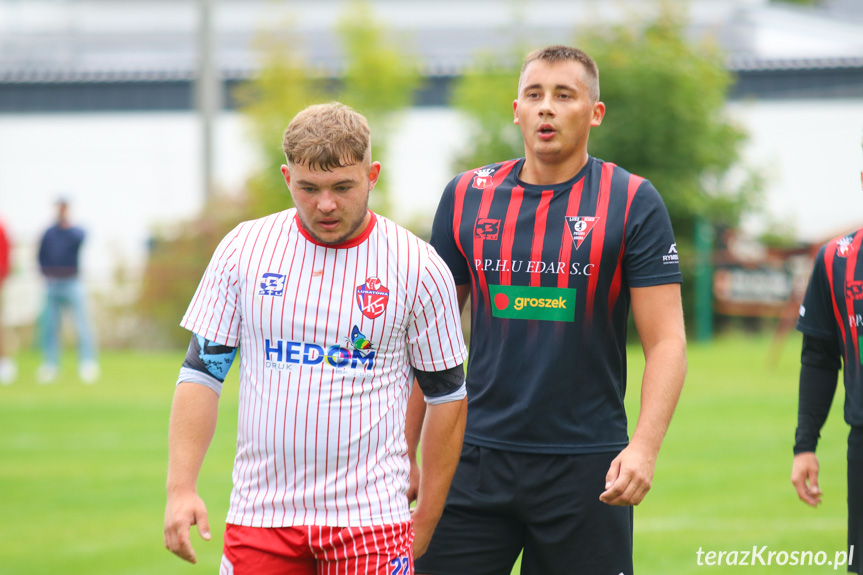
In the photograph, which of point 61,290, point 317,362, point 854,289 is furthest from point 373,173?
point 61,290

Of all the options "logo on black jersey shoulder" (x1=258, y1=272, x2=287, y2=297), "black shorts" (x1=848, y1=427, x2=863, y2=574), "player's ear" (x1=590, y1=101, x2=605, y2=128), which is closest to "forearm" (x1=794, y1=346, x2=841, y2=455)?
"black shorts" (x1=848, y1=427, x2=863, y2=574)

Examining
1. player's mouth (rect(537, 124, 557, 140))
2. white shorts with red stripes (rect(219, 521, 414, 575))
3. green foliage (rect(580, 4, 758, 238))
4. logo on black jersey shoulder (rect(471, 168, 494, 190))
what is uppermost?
green foliage (rect(580, 4, 758, 238))

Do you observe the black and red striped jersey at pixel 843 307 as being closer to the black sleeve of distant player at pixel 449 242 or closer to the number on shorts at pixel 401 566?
the black sleeve of distant player at pixel 449 242

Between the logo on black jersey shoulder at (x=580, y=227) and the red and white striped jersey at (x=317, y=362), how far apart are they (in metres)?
0.60

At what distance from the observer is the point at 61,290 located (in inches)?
583

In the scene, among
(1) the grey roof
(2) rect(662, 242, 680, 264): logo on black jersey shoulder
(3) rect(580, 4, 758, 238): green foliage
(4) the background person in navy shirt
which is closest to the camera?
(2) rect(662, 242, 680, 264): logo on black jersey shoulder

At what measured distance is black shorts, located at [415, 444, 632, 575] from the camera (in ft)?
11.4

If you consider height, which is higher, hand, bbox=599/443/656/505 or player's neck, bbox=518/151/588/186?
player's neck, bbox=518/151/588/186

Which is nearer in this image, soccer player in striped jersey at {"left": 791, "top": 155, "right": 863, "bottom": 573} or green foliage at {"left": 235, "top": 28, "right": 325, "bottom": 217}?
soccer player in striped jersey at {"left": 791, "top": 155, "right": 863, "bottom": 573}

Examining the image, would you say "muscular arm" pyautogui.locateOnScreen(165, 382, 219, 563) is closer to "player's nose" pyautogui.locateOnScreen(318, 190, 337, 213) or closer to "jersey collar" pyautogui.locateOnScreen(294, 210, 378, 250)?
"jersey collar" pyautogui.locateOnScreen(294, 210, 378, 250)

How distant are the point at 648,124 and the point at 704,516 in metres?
13.3

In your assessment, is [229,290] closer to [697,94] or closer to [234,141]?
[697,94]

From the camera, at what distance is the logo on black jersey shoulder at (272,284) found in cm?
299

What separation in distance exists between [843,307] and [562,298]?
3.46ft
